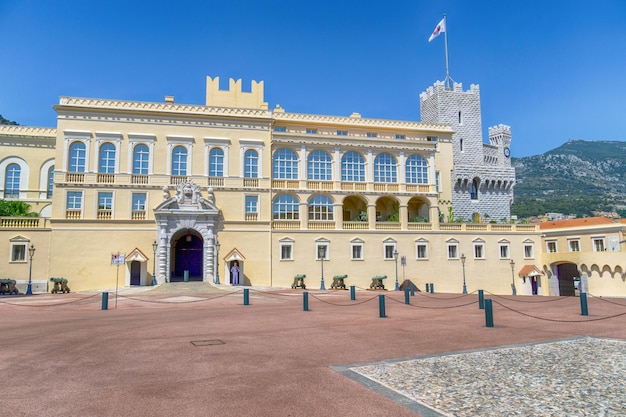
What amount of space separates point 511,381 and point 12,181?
47764mm

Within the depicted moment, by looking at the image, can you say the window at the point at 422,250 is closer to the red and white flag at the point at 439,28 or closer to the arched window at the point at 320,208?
the arched window at the point at 320,208

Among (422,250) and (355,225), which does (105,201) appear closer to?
(355,225)

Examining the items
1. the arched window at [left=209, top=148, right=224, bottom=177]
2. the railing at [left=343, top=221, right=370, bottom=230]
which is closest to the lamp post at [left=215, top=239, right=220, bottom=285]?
the arched window at [left=209, top=148, right=224, bottom=177]

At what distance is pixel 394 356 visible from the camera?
35.9 feet

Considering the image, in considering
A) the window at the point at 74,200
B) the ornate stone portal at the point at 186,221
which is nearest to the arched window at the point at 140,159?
the ornate stone portal at the point at 186,221

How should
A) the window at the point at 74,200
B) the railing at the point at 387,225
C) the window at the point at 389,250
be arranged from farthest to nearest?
the railing at the point at 387,225
the window at the point at 389,250
the window at the point at 74,200

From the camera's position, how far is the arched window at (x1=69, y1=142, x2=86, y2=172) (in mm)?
36969

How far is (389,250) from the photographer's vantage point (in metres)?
41.9

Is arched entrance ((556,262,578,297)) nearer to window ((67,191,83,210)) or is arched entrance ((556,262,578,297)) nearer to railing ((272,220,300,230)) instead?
railing ((272,220,300,230))

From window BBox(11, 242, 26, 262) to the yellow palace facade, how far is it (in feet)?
0.29

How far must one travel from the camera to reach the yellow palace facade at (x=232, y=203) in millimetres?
36469

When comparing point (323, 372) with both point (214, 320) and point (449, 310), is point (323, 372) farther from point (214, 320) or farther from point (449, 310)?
point (449, 310)

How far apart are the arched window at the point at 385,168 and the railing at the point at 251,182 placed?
1172cm

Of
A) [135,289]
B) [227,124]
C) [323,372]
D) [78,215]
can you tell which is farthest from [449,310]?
[78,215]
